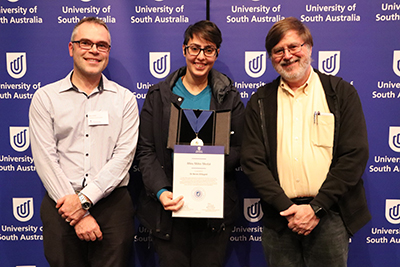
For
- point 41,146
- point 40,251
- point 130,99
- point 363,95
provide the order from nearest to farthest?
point 41,146, point 130,99, point 363,95, point 40,251

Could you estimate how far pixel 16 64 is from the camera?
8.34ft

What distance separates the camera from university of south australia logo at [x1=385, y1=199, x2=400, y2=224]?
100 inches

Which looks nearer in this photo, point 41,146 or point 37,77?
point 41,146

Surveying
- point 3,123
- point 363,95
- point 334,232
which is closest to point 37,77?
point 3,123

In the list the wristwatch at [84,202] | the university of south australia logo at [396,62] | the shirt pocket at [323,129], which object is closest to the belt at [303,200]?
the shirt pocket at [323,129]

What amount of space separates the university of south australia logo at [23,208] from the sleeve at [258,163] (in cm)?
188

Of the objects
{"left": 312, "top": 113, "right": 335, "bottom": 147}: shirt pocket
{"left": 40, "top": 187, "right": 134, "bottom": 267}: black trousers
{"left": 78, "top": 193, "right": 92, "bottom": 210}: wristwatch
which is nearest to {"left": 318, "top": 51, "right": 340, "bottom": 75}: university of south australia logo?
{"left": 312, "top": 113, "right": 335, "bottom": 147}: shirt pocket

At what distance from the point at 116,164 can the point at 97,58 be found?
2.28ft

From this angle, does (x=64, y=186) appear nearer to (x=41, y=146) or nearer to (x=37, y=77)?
(x=41, y=146)

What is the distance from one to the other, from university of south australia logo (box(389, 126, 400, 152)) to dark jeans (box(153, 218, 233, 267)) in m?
1.55

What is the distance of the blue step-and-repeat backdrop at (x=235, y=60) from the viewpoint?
8.04 ft

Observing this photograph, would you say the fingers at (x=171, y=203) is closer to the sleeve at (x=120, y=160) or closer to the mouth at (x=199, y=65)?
the sleeve at (x=120, y=160)

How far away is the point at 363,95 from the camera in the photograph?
2.49 metres

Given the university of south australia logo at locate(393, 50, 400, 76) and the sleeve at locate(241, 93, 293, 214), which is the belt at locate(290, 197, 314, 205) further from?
the university of south australia logo at locate(393, 50, 400, 76)
